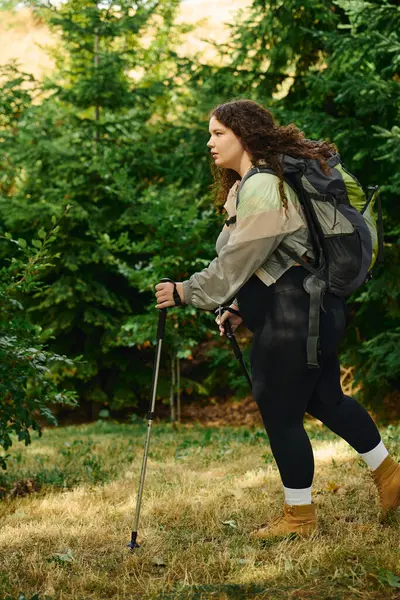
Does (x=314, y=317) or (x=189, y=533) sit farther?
(x=189, y=533)

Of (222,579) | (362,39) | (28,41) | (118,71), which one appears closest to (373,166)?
(362,39)

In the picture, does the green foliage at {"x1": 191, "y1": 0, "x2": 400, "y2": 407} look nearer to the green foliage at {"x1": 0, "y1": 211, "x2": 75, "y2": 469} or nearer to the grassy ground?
the grassy ground

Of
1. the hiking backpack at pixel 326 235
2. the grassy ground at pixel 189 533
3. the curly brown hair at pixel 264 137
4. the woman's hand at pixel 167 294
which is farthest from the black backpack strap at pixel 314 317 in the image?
the grassy ground at pixel 189 533

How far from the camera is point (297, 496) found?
332cm

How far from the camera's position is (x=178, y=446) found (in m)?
6.75

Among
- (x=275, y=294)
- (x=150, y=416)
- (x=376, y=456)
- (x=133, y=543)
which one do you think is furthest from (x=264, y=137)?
(x=133, y=543)

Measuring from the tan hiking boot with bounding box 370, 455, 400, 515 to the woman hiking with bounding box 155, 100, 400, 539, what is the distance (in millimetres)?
169

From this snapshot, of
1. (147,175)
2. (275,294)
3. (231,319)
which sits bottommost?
(147,175)

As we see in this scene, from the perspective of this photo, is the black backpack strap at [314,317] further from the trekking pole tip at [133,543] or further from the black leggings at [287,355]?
the trekking pole tip at [133,543]

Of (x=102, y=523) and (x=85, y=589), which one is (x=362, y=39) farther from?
(x=85, y=589)

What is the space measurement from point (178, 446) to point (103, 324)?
14.7ft

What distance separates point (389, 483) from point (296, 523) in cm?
54

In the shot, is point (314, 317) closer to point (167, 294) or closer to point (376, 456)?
point (167, 294)

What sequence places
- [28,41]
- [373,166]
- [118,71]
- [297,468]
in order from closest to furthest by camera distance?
[297,468] → [373,166] → [118,71] → [28,41]
